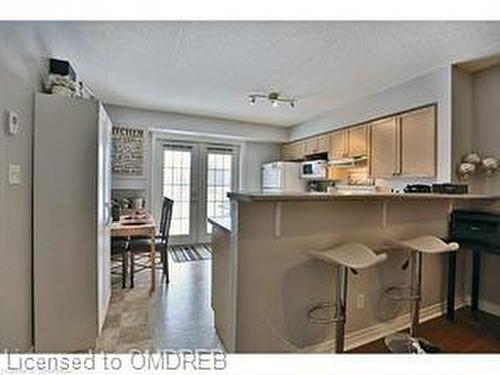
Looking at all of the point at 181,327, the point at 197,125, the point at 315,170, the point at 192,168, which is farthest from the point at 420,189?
the point at 192,168

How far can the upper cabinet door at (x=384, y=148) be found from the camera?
3654 mm

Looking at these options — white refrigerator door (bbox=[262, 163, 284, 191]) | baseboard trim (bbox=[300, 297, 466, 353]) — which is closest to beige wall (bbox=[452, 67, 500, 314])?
baseboard trim (bbox=[300, 297, 466, 353])

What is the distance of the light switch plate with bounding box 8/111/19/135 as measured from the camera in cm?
181

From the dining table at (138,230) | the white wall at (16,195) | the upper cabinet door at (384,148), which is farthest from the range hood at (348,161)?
the white wall at (16,195)

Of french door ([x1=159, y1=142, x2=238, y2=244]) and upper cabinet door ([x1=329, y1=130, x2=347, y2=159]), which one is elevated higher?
upper cabinet door ([x1=329, y1=130, x2=347, y2=159])

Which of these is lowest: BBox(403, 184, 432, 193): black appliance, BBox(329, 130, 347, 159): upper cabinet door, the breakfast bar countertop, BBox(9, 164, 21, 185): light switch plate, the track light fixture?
the breakfast bar countertop

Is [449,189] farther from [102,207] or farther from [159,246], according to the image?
[159,246]

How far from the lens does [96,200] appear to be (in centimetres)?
221

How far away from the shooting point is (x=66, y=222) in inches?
83.9

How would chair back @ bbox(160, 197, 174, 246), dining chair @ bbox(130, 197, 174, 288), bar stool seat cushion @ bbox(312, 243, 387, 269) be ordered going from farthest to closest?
chair back @ bbox(160, 197, 174, 246) → dining chair @ bbox(130, 197, 174, 288) → bar stool seat cushion @ bbox(312, 243, 387, 269)

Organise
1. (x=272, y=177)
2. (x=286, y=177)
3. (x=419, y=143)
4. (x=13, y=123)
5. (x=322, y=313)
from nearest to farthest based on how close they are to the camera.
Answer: (x=13, y=123)
(x=322, y=313)
(x=419, y=143)
(x=286, y=177)
(x=272, y=177)

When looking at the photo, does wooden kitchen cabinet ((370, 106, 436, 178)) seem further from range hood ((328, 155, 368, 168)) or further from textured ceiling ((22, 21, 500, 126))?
textured ceiling ((22, 21, 500, 126))

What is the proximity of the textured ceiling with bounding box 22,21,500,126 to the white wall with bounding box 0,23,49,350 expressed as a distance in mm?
457

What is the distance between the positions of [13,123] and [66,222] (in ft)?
2.27
